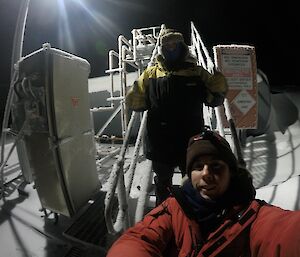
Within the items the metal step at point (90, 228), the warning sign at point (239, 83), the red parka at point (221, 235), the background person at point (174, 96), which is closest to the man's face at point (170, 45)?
the background person at point (174, 96)

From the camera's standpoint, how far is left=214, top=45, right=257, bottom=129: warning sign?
5.16 metres

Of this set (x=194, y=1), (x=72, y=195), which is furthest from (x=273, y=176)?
(x=194, y=1)

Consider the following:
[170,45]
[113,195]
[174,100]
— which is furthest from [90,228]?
[170,45]

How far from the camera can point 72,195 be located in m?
3.27

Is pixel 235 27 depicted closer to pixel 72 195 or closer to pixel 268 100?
pixel 268 100

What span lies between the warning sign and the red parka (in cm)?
398

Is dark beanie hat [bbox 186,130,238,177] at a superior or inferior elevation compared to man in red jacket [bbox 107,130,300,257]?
superior

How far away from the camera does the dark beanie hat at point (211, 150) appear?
59.3 inches

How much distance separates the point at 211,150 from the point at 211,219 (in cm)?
37

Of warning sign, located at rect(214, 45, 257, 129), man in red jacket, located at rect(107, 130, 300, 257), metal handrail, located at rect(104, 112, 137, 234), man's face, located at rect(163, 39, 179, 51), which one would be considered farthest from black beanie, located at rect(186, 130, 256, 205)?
warning sign, located at rect(214, 45, 257, 129)

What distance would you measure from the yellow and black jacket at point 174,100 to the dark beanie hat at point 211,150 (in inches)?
32.1

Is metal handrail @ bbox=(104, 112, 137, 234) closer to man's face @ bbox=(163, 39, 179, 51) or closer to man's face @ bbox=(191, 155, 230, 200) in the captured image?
man's face @ bbox=(191, 155, 230, 200)

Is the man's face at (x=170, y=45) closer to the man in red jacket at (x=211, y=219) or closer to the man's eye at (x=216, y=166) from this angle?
the man in red jacket at (x=211, y=219)

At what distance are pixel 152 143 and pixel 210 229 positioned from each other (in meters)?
1.22
